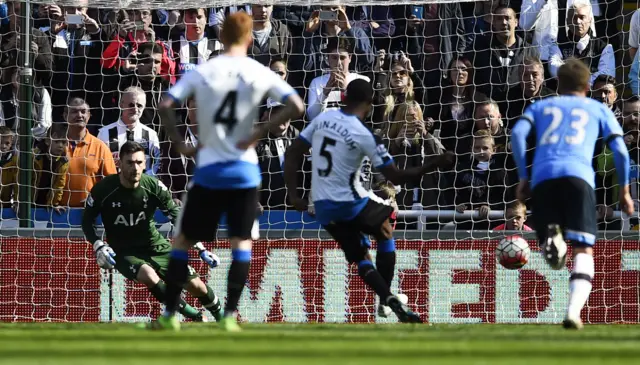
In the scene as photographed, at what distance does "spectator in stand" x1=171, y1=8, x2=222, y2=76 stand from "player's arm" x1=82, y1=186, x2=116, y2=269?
2673 mm

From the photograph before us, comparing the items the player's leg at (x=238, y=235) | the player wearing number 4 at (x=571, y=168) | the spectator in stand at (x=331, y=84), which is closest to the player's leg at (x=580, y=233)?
the player wearing number 4 at (x=571, y=168)

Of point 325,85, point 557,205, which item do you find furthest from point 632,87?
point 557,205

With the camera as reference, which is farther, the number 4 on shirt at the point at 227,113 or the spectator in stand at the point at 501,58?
the spectator in stand at the point at 501,58

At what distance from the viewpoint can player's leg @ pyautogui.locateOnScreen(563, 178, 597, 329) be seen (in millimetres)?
8344

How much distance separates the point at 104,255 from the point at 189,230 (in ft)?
11.3

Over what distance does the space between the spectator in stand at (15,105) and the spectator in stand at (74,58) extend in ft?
0.73

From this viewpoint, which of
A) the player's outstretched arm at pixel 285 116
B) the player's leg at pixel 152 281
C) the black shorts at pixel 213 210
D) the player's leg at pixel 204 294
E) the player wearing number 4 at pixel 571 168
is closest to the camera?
the player's outstretched arm at pixel 285 116

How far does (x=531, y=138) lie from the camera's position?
13078 mm

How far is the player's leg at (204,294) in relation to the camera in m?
11.4

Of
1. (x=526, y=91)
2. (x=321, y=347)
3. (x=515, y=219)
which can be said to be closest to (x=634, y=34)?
(x=526, y=91)

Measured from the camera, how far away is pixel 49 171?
1298 centimetres

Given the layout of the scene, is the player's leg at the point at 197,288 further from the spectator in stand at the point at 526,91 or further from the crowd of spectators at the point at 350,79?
the spectator in stand at the point at 526,91

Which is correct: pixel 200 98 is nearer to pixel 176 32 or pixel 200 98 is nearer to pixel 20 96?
pixel 20 96

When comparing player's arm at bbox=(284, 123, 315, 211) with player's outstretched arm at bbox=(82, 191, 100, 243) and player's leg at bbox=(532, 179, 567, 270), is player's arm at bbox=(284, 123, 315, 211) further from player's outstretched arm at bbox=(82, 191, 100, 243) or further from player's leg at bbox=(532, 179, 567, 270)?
player's outstretched arm at bbox=(82, 191, 100, 243)
